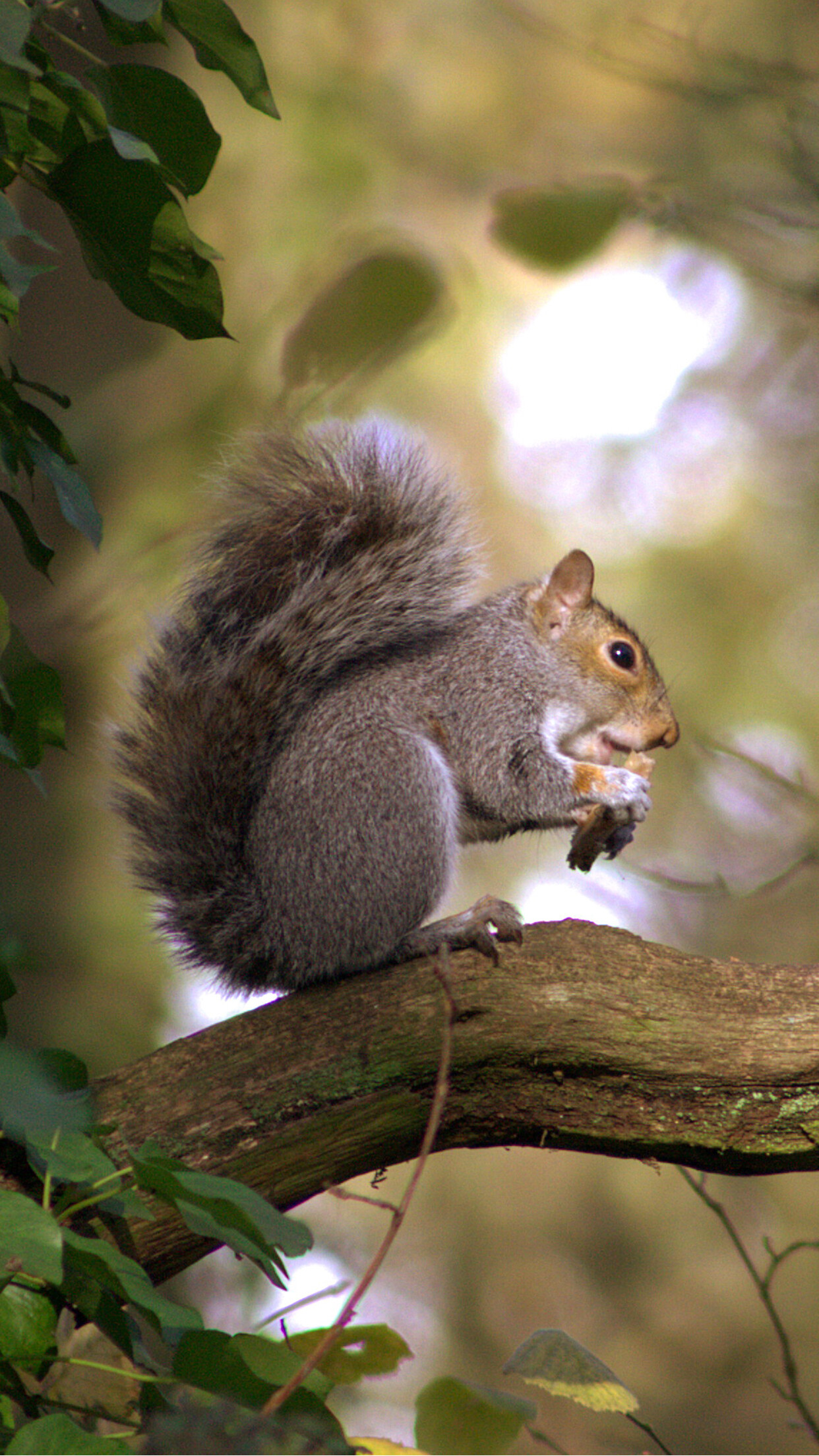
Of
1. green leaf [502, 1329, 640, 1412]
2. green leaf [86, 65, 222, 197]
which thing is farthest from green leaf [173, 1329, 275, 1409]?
green leaf [86, 65, 222, 197]

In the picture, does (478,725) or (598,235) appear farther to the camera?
(478,725)

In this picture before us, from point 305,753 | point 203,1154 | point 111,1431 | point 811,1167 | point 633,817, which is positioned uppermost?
point 633,817

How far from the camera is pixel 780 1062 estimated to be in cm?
118

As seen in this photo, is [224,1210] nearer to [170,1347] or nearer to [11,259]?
[170,1347]

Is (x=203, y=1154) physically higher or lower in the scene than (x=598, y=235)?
lower

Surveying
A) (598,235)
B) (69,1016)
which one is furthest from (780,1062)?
(69,1016)

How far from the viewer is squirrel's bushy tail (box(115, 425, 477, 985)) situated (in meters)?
1.45

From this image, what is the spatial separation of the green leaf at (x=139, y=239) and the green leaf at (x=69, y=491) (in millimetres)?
134

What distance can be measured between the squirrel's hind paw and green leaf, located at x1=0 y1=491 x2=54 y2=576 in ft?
2.13

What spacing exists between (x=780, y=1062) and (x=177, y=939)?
0.76m

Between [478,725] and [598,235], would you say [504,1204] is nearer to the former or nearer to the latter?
[478,725]

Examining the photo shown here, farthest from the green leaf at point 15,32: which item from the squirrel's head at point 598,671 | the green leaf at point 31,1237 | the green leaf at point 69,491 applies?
the squirrel's head at point 598,671

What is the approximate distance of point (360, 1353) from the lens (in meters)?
0.93

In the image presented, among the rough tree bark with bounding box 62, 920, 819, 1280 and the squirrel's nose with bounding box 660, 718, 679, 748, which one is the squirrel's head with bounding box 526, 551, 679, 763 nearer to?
the squirrel's nose with bounding box 660, 718, 679, 748
